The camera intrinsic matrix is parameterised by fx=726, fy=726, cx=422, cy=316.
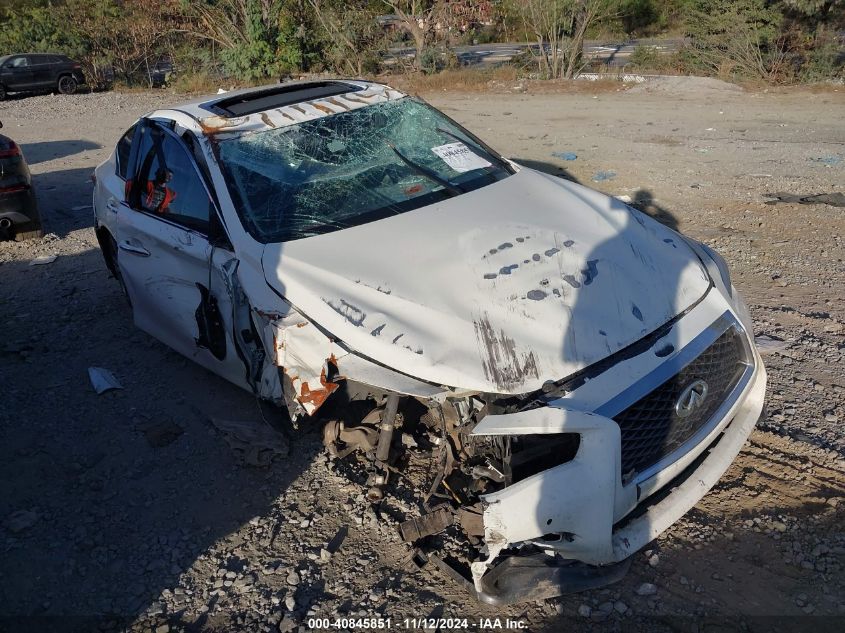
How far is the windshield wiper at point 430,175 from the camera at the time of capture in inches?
153

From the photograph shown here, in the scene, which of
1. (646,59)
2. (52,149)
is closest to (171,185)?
(52,149)

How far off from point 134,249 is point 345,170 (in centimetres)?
153

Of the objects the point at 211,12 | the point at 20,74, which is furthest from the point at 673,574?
the point at 20,74

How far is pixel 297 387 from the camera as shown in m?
3.22

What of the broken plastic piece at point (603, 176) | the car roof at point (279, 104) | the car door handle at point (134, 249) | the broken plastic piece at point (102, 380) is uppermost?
the car roof at point (279, 104)

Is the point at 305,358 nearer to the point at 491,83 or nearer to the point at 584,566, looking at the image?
the point at 584,566

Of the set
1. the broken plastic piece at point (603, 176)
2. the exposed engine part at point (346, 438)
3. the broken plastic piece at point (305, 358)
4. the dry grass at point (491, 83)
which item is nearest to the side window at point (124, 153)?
the broken plastic piece at point (305, 358)

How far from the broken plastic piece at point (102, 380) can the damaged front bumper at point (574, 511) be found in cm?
289

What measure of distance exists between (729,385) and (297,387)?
1857 millimetres

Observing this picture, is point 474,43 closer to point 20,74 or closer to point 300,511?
point 20,74

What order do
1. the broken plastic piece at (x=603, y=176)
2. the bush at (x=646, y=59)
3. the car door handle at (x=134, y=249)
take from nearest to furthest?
the car door handle at (x=134, y=249) < the broken plastic piece at (x=603, y=176) < the bush at (x=646, y=59)

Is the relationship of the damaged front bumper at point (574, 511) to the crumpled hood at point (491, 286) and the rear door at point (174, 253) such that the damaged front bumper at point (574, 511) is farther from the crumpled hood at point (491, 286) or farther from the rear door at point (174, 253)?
the rear door at point (174, 253)

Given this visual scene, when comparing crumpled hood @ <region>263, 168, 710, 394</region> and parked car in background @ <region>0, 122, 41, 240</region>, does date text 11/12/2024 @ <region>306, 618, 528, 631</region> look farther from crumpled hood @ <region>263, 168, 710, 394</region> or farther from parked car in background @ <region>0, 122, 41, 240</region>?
parked car in background @ <region>0, 122, 41, 240</region>

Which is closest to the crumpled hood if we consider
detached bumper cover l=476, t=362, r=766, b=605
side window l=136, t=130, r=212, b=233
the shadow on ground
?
detached bumper cover l=476, t=362, r=766, b=605
